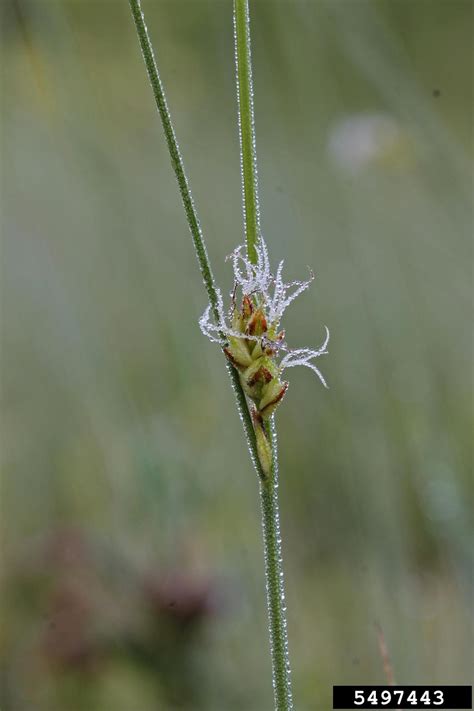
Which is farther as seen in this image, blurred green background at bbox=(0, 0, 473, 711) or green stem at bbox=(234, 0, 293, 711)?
blurred green background at bbox=(0, 0, 473, 711)

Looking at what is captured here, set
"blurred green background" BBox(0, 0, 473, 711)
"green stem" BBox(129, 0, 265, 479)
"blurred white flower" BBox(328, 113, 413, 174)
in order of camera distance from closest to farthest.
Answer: "green stem" BBox(129, 0, 265, 479), "blurred green background" BBox(0, 0, 473, 711), "blurred white flower" BBox(328, 113, 413, 174)

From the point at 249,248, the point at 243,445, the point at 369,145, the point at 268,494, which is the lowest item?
the point at 243,445

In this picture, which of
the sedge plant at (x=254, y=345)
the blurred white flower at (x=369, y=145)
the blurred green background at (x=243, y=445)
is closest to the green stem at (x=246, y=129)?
the sedge plant at (x=254, y=345)

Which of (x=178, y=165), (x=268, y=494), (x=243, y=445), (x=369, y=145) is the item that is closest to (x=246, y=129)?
(x=178, y=165)

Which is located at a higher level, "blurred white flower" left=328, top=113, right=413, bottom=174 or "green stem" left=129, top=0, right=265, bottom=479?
"blurred white flower" left=328, top=113, right=413, bottom=174

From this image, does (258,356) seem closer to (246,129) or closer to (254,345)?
(254,345)

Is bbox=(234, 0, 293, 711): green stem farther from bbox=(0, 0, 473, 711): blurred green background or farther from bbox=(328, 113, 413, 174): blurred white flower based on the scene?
bbox=(328, 113, 413, 174): blurred white flower

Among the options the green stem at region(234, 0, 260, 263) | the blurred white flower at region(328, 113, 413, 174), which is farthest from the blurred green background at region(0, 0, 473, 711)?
the green stem at region(234, 0, 260, 263)
